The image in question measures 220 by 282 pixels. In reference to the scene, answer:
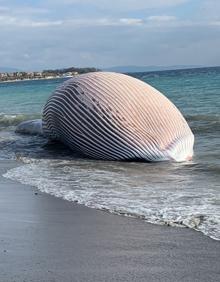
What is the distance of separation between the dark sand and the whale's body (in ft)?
12.5

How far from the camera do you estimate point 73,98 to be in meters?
11.6

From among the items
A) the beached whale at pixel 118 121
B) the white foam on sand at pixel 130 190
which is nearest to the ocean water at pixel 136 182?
the white foam on sand at pixel 130 190

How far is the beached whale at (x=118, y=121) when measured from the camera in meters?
10.7

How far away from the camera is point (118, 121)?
1093 centimetres

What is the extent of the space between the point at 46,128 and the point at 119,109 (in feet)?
8.20

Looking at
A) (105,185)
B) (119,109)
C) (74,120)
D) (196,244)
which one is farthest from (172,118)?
(196,244)

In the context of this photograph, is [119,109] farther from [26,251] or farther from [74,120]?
[26,251]

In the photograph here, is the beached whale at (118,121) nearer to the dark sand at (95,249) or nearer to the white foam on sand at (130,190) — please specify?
the white foam on sand at (130,190)

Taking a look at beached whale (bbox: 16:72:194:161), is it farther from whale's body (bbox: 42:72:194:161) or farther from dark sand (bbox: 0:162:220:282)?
dark sand (bbox: 0:162:220:282)

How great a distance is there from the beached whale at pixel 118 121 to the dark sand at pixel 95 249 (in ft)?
12.5

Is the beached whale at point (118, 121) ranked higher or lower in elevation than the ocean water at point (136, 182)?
higher

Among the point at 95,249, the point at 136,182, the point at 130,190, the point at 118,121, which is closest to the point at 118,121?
the point at 118,121

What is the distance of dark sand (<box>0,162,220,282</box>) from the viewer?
4539mm

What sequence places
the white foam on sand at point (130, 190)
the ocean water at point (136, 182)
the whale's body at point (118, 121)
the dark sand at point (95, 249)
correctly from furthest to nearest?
1. the whale's body at point (118, 121)
2. the ocean water at point (136, 182)
3. the white foam on sand at point (130, 190)
4. the dark sand at point (95, 249)
